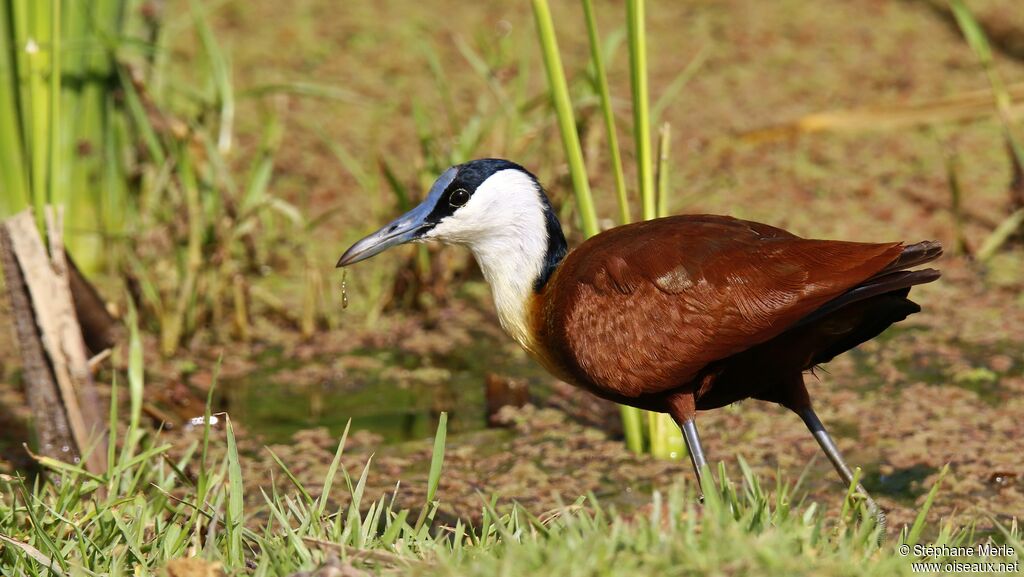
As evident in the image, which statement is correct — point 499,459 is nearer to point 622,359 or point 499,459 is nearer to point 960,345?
point 622,359

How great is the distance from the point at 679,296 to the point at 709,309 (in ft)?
0.28

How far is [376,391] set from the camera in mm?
4539

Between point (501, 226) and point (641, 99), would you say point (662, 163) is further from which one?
point (501, 226)

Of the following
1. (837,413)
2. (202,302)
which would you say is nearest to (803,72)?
(837,413)

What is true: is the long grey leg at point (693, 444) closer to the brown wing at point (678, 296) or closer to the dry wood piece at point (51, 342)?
the brown wing at point (678, 296)

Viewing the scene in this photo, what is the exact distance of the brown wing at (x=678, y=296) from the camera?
9.53 feet

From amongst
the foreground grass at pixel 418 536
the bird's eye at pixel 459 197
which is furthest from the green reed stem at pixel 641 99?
the foreground grass at pixel 418 536

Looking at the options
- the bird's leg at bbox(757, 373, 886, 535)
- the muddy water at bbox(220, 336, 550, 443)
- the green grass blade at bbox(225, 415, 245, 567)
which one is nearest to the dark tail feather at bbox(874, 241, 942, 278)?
the bird's leg at bbox(757, 373, 886, 535)

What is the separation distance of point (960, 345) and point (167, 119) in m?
2.97

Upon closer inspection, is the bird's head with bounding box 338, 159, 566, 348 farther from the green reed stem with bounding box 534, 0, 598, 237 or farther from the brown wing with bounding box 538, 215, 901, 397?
the green reed stem with bounding box 534, 0, 598, 237

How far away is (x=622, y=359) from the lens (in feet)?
9.93

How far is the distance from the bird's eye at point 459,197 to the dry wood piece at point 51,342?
1135 mm

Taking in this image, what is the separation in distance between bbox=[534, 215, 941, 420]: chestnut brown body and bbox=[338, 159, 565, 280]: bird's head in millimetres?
157

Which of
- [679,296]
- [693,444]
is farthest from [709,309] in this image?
[693,444]
